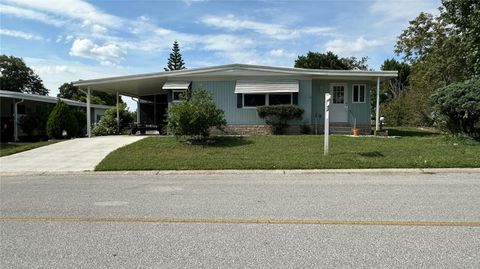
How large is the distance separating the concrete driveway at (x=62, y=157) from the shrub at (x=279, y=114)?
663cm

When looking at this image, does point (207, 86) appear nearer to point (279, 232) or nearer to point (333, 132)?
point (333, 132)

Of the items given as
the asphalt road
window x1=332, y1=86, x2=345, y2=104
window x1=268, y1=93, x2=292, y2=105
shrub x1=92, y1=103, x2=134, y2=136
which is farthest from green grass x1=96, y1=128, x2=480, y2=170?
shrub x1=92, y1=103, x2=134, y2=136

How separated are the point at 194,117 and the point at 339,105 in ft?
28.3

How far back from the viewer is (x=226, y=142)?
51.5 feet

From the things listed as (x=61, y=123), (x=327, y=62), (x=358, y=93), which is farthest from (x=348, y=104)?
(x=327, y=62)

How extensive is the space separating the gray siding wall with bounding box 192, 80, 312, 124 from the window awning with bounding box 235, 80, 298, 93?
1.91 feet

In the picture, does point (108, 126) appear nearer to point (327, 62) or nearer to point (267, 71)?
point (267, 71)

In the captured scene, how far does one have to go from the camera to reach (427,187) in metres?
7.82

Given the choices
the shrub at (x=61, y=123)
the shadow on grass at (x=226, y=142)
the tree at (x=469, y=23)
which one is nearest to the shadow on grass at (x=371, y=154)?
the shadow on grass at (x=226, y=142)

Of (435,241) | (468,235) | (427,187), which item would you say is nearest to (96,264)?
(435,241)

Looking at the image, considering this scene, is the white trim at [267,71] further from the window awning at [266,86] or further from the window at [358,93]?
the window at [358,93]

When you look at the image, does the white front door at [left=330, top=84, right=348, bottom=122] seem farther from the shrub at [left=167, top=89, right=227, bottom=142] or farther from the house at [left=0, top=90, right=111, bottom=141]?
the house at [left=0, top=90, right=111, bottom=141]

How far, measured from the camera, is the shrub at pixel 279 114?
18672mm

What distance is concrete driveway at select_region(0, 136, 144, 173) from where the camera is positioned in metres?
11.8
